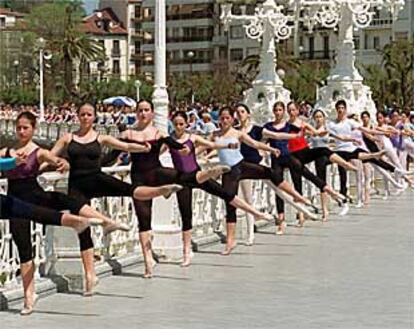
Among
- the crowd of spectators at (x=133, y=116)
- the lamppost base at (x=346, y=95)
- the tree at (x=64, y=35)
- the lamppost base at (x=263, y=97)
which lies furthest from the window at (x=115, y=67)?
the lamppost base at (x=346, y=95)

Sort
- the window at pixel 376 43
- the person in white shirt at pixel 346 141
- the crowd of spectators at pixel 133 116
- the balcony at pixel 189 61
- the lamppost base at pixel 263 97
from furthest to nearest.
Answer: the balcony at pixel 189 61 → the window at pixel 376 43 → the lamppost base at pixel 263 97 → the crowd of spectators at pixel 133 116 → the person in white shirt at pixel 346 141

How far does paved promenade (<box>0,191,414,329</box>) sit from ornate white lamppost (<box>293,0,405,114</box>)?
1563cm

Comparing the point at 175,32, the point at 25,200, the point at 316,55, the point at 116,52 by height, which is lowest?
the point at 25,200

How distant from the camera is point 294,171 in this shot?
17.0 meters

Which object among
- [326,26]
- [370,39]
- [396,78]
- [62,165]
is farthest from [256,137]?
[370,39]

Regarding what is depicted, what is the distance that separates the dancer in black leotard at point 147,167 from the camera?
12375 mm

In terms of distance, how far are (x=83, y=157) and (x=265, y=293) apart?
7.53 ft

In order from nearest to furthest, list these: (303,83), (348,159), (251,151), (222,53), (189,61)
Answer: (251,151), (348,159), (303,83), (222,53), (189,61)

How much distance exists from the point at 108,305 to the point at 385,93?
60.0 metres

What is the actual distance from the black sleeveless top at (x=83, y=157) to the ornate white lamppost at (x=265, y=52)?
79.4 feet

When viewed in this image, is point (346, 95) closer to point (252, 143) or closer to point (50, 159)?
point (252, 143)

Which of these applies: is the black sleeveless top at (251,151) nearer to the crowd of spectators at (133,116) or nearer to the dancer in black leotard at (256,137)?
the dancer in black leotard at (256,137)

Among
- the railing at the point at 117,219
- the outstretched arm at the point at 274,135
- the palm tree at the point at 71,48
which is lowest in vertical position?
the railing at the point at 117,219

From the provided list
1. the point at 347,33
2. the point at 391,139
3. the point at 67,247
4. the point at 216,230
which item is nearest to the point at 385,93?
the point at 347,33
